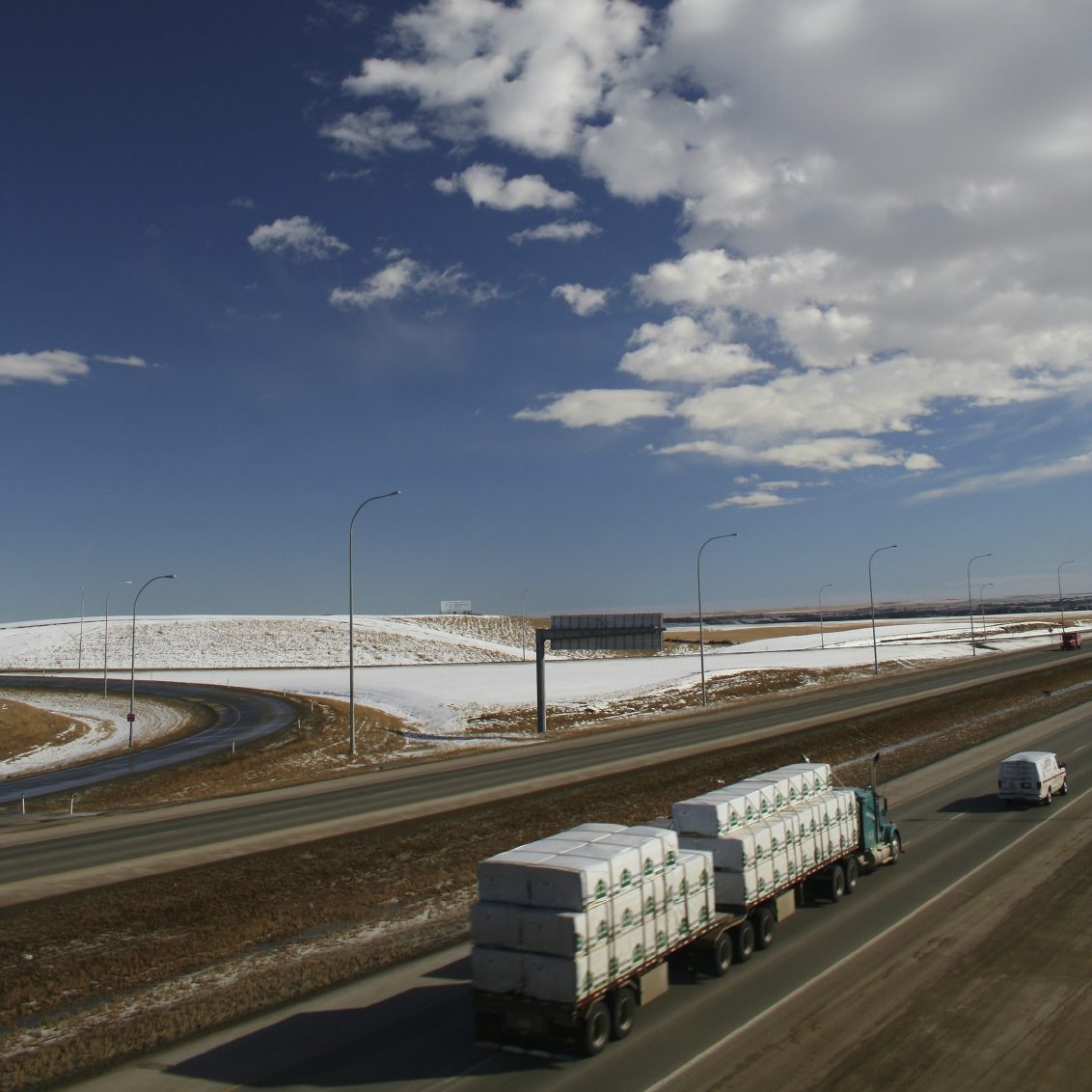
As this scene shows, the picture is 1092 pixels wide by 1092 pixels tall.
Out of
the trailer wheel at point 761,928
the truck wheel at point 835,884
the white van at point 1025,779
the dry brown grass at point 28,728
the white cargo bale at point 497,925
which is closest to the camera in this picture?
the white cargo bale at point 497,925

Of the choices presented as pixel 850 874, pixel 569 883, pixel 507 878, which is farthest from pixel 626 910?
pixel 850 874

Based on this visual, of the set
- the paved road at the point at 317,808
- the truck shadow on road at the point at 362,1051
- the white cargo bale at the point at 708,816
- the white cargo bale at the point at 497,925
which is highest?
the white cargo bale at the point at 708,816

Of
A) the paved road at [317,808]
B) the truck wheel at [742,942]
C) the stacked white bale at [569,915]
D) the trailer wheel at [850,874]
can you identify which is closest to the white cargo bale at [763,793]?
the truck wheel at [742,942]

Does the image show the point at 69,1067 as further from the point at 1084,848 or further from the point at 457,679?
the point at 457,679

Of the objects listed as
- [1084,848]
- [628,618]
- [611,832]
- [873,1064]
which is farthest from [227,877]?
[628,618]

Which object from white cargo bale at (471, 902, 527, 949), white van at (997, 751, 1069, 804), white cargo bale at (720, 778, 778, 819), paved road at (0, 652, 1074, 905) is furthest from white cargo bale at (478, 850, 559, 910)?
white van at (997, 751, 1069, 804)

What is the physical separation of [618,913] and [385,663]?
397ft

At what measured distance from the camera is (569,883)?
13242 mm

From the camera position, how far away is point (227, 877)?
81.8 feet

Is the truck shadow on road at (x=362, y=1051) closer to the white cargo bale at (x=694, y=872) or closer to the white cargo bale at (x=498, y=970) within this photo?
the white cargo bale at (x=498, y=970)

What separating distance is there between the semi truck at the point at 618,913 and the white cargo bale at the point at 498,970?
0.7 inches

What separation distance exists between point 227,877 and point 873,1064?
60.1 feet

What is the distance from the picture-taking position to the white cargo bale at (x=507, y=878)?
13578mm

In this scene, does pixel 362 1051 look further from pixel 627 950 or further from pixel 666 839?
pixel 666 839
